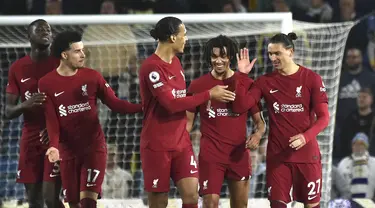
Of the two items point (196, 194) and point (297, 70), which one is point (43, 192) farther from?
point (297, 70)

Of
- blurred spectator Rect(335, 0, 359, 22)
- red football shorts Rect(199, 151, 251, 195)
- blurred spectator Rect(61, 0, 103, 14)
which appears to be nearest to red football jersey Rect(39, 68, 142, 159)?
red football shorts Rect(199, 151, 251, 195)

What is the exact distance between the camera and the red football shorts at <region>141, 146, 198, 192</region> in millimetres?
8320

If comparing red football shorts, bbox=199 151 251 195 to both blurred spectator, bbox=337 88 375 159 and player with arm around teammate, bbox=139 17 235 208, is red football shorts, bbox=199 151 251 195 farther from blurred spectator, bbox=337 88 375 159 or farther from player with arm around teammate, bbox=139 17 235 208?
blurred spectator, bbox=337 88 375 159

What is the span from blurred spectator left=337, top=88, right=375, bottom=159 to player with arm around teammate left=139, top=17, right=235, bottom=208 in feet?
13.9

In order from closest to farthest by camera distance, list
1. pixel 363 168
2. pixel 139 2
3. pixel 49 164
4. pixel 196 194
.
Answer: pixel 196 194 < pixel 49 164 < pixel 363 168 < pixel 139 2

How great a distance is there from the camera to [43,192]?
9117 millimetres

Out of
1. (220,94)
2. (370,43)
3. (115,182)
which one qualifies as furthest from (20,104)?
(370,43)

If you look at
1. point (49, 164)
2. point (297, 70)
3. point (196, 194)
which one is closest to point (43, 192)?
point (49, 164)

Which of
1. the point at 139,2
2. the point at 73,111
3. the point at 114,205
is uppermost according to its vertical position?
the point at 139,2

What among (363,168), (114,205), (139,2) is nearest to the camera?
(114,205)

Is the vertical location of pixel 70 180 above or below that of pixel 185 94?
below

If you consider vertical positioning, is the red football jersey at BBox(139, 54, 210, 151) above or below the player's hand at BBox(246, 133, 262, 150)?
above

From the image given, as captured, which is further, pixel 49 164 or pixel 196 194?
→ pixel 49 164

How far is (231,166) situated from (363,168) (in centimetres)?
340
